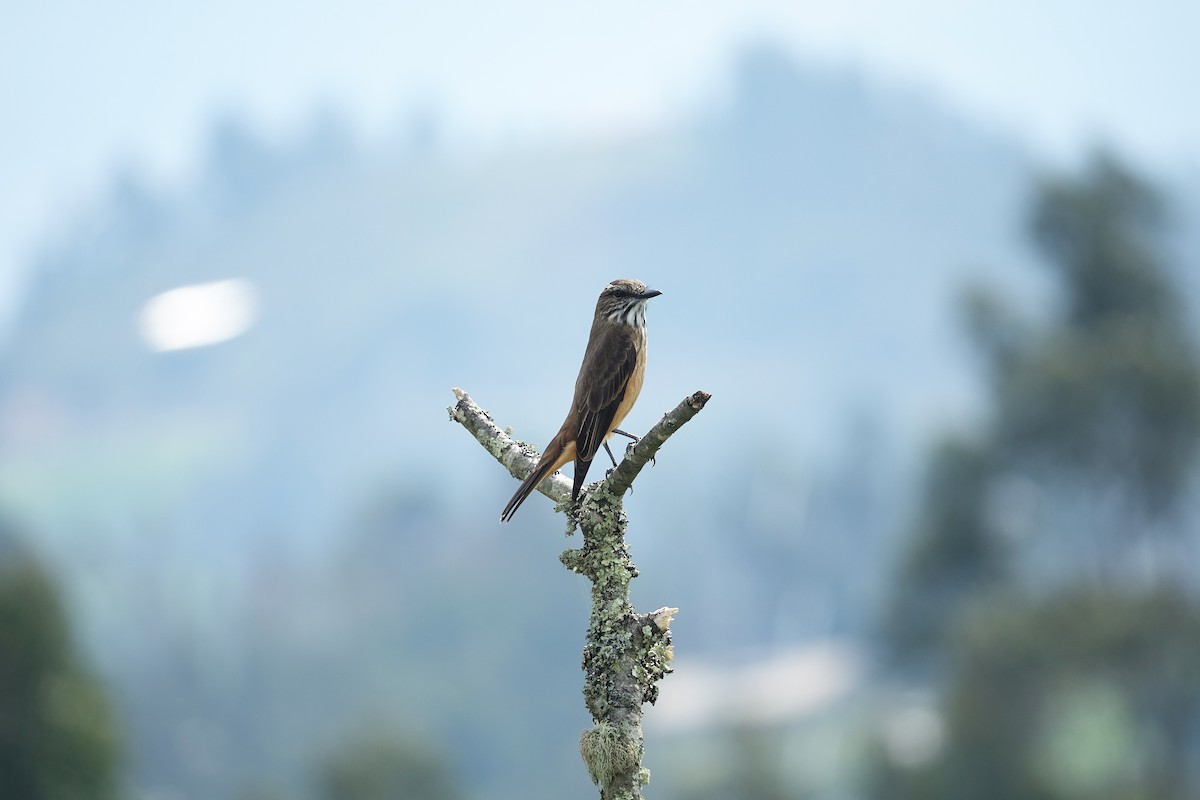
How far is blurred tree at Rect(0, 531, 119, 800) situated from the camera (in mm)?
39406

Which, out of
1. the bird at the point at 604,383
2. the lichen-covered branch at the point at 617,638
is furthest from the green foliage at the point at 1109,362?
the lichen-covered branch at the point at 617,638

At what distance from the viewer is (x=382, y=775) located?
62.5m

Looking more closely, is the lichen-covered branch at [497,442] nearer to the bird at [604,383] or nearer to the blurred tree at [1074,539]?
the bird at [604,383]

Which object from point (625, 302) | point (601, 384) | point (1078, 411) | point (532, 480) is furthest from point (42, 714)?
point (1078, 411)

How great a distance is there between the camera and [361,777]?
2386 inches

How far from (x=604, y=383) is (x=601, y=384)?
30mm

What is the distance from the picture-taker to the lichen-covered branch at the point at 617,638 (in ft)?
30.7

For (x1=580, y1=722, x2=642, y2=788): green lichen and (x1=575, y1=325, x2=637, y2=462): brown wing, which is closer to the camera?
(x1=580, y1=722, x2=642, y2=788): green lichen

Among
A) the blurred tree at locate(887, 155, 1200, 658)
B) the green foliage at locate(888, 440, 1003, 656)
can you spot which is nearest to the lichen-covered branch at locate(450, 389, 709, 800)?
the blurred tree at locate(887, 155, 1200, 658)

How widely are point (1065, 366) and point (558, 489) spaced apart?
83.5 metres

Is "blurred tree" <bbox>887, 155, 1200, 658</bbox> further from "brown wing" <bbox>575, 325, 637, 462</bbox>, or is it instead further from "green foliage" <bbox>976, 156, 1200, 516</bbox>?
"brown wing" <bbox>575, 325, 637, 462</bbox>

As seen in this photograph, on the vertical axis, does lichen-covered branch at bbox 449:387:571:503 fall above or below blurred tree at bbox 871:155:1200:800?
below

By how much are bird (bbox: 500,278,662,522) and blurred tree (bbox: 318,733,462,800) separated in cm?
4908

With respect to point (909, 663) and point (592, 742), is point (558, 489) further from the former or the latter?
point (909, 663)
